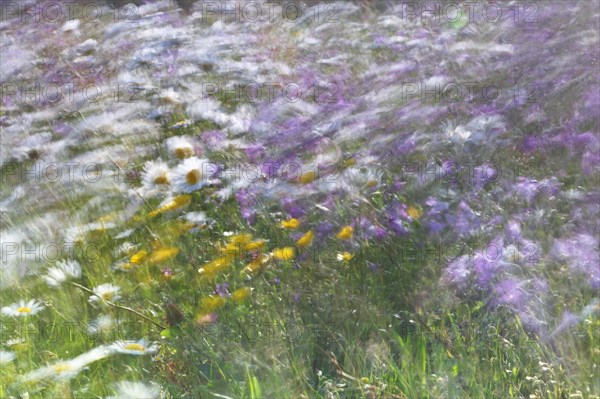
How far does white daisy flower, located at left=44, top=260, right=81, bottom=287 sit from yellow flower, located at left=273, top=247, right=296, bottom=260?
45cm

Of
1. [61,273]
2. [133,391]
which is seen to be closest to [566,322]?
[133,391]

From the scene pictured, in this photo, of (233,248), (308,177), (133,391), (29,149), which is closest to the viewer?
(133,391)

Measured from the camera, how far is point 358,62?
10.5 ft

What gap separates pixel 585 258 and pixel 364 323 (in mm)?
512

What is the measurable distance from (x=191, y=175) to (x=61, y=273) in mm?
449

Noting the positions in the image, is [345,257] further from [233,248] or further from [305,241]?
[233,248]

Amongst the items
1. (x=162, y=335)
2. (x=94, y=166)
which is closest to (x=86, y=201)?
(x=94, y=166)

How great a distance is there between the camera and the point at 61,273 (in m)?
1.94

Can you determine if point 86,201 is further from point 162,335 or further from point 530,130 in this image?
point 530,130

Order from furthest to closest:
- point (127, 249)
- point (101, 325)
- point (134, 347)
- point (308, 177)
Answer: point (308, 177)
point (127, 249)
point (101, 325)
point (134, 347)

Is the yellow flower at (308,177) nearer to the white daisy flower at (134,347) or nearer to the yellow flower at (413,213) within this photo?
the yellow flower at (413,213)

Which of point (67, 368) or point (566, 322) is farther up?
point (67, 368)

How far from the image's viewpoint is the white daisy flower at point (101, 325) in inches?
72.4

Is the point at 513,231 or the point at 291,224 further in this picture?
the point at 291,224
